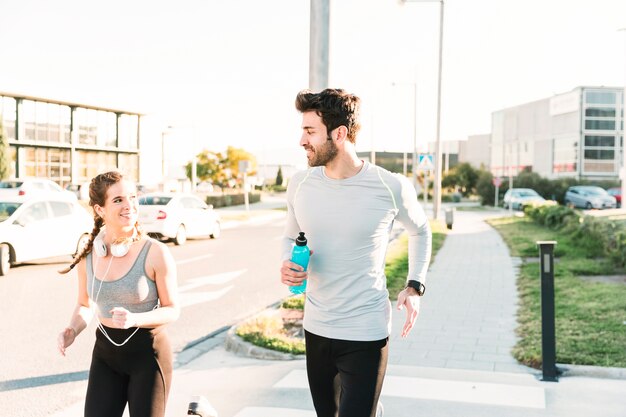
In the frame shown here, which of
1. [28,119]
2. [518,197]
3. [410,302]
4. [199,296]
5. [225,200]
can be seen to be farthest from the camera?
[28,119]

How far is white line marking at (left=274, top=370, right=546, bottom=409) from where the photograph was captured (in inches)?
218

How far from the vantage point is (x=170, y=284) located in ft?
11.2

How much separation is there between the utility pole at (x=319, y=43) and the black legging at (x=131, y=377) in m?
4.83

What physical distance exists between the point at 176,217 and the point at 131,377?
57.6 ft

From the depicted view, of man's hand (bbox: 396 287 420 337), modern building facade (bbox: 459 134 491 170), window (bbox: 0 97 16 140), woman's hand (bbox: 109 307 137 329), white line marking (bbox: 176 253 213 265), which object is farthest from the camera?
modern building facade (bbox: 459 134 491 170)

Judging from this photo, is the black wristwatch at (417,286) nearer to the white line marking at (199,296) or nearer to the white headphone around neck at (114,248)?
the white headphone around neck at (114,248)

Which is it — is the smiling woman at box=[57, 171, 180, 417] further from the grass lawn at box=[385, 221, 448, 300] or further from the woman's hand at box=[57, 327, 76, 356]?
the grass lawn at box=[385, 221, 448, 300]

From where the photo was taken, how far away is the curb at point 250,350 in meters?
7.10

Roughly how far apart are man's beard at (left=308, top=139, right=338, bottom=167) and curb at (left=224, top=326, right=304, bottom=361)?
4.09m

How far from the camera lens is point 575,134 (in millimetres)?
75562

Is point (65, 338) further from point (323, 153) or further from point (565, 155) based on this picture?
point (565, 155)

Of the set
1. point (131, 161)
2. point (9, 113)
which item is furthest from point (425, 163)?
point (131, 161)

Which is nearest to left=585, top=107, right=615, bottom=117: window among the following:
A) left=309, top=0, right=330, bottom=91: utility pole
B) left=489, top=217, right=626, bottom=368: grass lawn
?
left=489, top=217, right=626, bottom=368: grass lawn

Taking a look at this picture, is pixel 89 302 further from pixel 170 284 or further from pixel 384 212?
pixel 384 212
